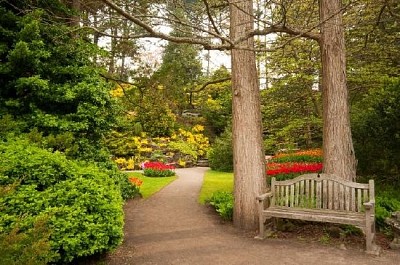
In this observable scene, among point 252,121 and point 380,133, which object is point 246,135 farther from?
point 380,133

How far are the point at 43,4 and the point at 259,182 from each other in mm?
6371

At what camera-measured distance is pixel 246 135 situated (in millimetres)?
6930

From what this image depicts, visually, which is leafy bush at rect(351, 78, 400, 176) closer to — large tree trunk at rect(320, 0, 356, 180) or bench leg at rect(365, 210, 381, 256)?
large tree trunk at rect(320, 0, 356, 180)

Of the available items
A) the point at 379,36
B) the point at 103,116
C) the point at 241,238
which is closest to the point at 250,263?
the point at 241,238

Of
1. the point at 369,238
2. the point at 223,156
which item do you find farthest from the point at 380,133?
the point at 223,156

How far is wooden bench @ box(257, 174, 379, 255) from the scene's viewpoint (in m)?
5.58

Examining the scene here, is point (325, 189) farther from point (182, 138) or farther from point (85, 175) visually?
point (182, 138)

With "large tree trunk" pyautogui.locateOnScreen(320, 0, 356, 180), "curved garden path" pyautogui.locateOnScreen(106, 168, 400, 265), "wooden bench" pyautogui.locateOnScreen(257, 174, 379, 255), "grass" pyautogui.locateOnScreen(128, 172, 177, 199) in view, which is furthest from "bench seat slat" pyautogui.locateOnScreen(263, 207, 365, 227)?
"grass" pyautogui.locateOnScreen(128, 172, 177, 199)

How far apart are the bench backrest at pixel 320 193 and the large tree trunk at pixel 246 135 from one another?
44 centimetres

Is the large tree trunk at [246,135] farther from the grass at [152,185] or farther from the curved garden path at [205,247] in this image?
the grass at [152,185]

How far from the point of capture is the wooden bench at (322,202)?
18.3ft

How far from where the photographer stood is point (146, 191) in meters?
11.6

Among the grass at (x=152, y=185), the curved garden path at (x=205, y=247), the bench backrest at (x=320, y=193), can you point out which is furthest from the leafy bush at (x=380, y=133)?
the grass at (x=152, y=185)

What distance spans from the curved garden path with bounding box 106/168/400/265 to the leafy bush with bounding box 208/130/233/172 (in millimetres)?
10259
